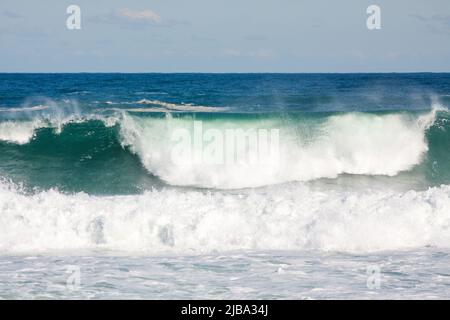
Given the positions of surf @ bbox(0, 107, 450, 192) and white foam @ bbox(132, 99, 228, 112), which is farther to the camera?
white foam @ bbox(132, 99, 228, 112)

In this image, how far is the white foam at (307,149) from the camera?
1538 centimetres

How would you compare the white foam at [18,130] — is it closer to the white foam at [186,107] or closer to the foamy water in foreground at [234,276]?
the white foam at [186,107]

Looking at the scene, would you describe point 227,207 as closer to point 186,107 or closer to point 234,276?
point 234,276

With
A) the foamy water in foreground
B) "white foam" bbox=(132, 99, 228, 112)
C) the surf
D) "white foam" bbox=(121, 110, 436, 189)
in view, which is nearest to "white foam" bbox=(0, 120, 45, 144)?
the surf

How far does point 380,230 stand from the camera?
10.5m

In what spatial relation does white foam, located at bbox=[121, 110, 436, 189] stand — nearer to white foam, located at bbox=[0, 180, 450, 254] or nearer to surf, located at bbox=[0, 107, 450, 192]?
surf, located at bbox=[0, 107, 450, 192]

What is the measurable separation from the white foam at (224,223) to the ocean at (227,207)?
0.03m

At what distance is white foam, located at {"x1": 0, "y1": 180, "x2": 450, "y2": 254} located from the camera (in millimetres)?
10367

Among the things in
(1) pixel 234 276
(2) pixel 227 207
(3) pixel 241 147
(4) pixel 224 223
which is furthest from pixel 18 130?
(1) pixel 234 276

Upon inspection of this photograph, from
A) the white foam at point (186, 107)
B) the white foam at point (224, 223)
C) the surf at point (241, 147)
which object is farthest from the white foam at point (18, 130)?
the white foam at point (186, 107)

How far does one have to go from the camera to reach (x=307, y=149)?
16.6 meters

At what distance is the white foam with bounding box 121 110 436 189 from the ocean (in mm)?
50

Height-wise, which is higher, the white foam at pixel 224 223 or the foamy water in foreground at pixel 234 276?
the white foam at pixel 224 223
